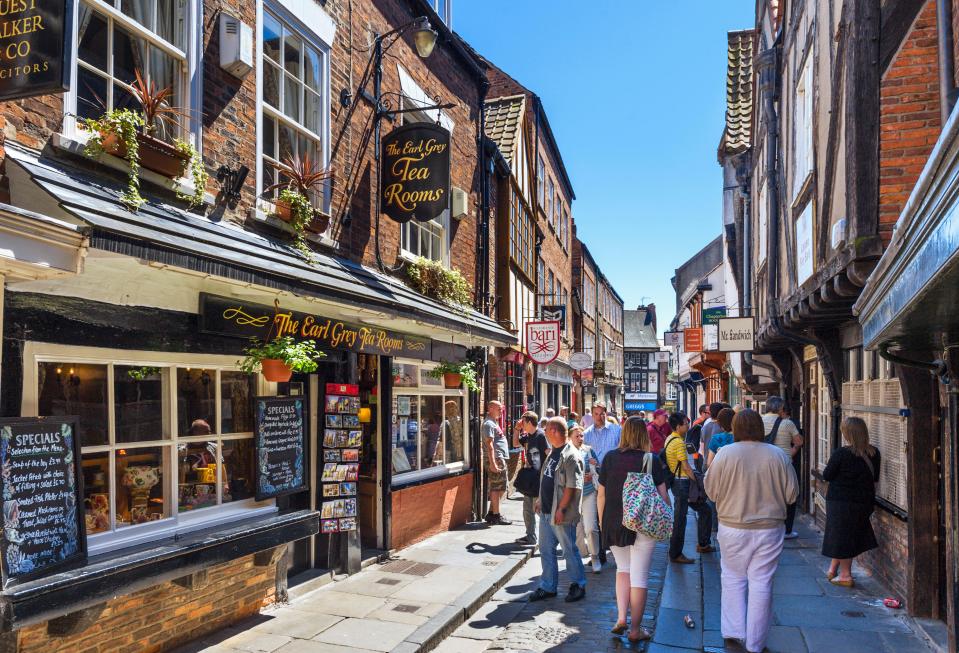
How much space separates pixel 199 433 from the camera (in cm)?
587

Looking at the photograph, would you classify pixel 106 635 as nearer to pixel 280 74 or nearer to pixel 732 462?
pixel 732 462

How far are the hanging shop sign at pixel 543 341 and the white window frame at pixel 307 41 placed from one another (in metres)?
8.40

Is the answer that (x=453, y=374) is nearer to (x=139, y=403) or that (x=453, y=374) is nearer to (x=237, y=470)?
(x=237, y=470)

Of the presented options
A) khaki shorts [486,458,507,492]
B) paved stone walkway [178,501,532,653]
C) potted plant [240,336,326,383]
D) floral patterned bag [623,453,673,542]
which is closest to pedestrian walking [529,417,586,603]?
paved stone walkway [178,501,532,653]

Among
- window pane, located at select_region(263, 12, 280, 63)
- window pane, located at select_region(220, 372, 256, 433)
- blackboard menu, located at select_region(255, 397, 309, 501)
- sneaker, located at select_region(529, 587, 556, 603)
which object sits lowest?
sneaker, located at select_region(529, 587, 556, 603)

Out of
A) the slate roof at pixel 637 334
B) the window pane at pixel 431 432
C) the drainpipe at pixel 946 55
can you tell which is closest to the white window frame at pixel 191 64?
the window pane at pixel 431 432

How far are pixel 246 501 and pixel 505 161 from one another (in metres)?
9.96

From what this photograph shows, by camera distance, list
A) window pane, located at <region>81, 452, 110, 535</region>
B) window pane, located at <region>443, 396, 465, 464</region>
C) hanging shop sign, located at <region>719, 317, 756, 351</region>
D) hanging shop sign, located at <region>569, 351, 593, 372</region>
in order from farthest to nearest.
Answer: hanging shop sign, located at <region>569, 351, 593, 372</region> < hanging shop sign, located at <region>719, 317, 756, 351</region> < window pane, located at <region>443, 396, 465, 464</region> < window pane, located at <region>81, 452, 110, 535</region>

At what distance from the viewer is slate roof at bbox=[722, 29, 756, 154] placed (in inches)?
749

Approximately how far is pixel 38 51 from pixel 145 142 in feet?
4.40

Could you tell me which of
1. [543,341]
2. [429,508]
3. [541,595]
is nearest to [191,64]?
[541,595]

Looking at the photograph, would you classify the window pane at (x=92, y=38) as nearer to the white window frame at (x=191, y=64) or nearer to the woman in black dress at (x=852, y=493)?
the white window frame at (x=191, y=64)

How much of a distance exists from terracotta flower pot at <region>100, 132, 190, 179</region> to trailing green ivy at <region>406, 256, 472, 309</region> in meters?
4.63

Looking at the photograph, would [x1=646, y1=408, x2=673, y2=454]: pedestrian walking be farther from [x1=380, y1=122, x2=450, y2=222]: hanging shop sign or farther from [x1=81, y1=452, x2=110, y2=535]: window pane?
[x1=81, y1=452, x2=110, y2=535]: window pane
